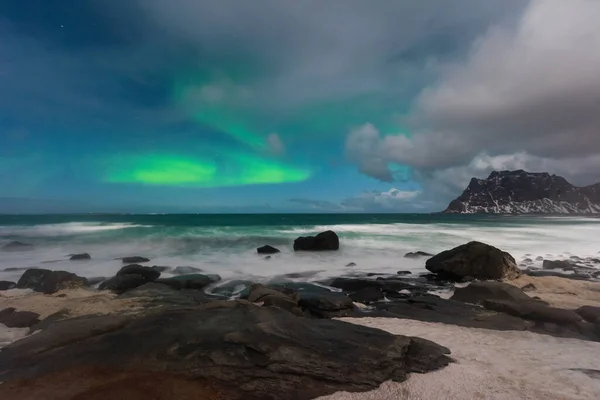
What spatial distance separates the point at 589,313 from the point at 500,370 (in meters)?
5.85

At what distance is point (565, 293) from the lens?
12.8 meters

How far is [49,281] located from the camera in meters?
13.6

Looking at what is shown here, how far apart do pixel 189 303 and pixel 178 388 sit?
566cm

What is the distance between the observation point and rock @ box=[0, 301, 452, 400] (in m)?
5.14

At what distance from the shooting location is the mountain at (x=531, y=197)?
174 metres

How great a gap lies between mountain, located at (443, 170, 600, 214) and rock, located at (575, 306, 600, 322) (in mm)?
192226

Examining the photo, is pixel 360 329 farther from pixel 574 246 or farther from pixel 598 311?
pixel 574 246

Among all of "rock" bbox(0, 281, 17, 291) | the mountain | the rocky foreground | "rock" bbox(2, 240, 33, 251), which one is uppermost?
the mountain

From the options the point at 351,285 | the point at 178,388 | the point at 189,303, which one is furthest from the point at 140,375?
the point at 351,285

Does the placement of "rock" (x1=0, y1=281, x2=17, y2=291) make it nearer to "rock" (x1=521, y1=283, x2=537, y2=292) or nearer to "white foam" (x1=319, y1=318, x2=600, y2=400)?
"white foam" (x1=319, y1=318, x2=600, y2=400)

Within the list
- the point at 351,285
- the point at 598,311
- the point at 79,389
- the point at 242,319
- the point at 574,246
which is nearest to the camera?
the point at 79,389

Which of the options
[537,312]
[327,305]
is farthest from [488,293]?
[327,305]

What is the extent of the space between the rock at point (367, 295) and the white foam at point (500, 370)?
3.47m

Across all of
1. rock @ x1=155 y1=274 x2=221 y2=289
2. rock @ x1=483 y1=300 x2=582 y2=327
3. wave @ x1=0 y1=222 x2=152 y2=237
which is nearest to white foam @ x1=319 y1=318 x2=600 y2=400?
rock @ x1=483 y1=300 x2=582 y2=327
